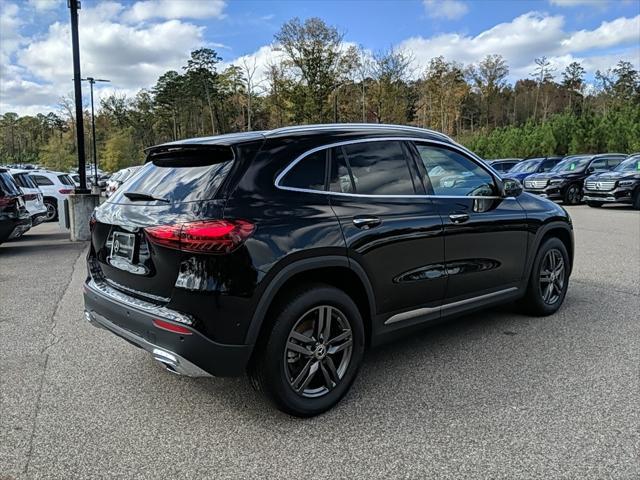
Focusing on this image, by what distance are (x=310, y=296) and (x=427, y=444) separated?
3.40ft

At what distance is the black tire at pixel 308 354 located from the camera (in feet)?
9.96

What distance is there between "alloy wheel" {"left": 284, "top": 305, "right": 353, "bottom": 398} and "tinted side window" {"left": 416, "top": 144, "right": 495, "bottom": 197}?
4.42 feet

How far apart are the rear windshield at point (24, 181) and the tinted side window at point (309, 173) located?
1099cm

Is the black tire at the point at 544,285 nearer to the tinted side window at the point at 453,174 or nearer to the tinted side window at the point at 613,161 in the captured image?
the tinted side window at the point at 453,174

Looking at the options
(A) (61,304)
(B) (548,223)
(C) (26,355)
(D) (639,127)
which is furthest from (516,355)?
(D) (639,127)

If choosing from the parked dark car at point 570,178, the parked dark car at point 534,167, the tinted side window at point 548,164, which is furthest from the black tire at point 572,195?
the tinted side window at point 548,164

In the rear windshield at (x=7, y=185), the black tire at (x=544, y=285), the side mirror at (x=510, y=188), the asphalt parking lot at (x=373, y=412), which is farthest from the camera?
the rear windshield at (x=7, y=185)

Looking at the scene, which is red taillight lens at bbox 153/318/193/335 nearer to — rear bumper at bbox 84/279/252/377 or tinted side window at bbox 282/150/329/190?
rear bumper at bbox 84/279/252/377

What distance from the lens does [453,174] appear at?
4.28m

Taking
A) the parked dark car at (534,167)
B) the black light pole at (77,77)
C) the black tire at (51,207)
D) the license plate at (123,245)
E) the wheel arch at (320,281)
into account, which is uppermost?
the black light pole at (77,77)

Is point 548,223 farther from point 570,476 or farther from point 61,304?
point 61,304

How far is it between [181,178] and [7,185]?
25.4 ft

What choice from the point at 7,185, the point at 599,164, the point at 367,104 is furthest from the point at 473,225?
the point at 367,104

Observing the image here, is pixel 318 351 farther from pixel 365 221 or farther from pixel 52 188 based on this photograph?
pixel 52 188
